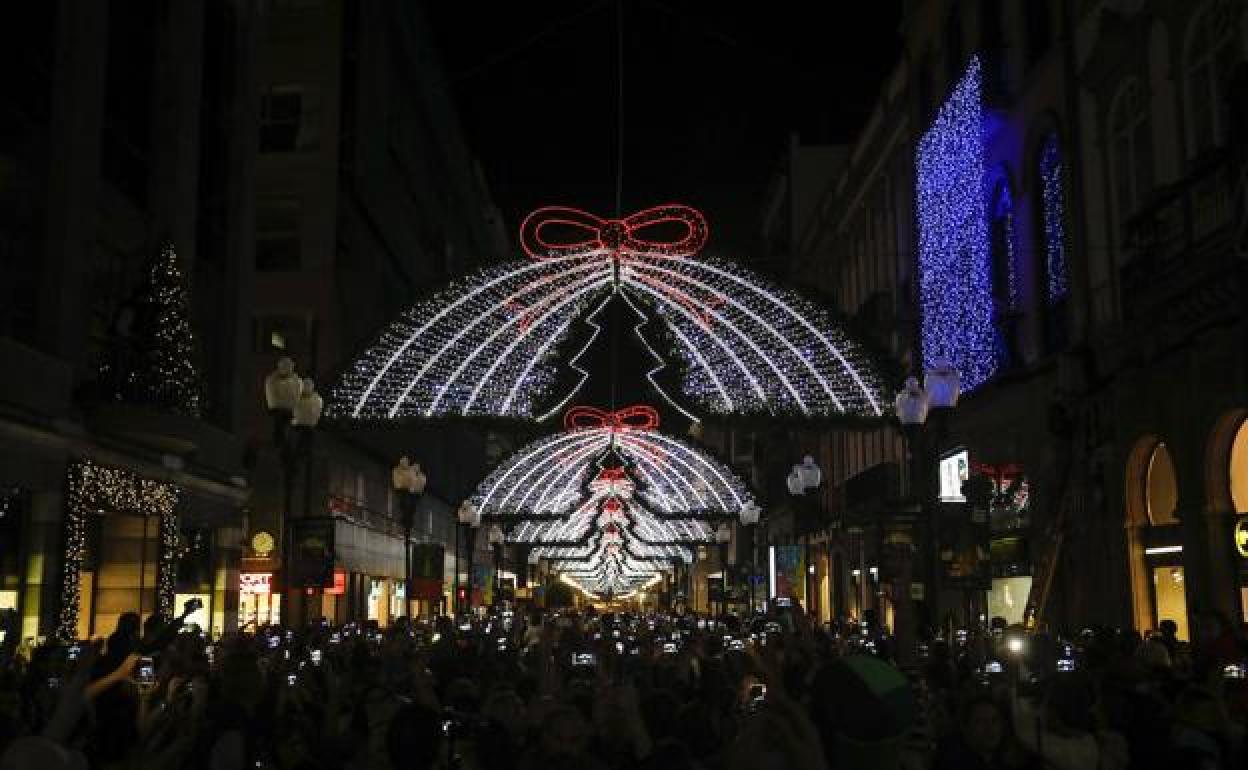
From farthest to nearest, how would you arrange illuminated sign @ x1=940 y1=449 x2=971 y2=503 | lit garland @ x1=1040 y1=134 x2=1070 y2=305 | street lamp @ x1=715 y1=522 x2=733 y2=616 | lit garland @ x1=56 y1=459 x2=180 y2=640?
street lamp @ x1=715 y1=522 x2=733 y2=616, illuminated sign @ x1=940 y1=449 x2=971 y2=503, lit garland @ x1=1040 y1=134 x2=1070 y2=305, lit garland @ x1=56 y1=459 x2=180 y2=640

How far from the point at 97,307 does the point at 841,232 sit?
1386 inches

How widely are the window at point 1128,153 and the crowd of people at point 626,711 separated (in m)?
11.6

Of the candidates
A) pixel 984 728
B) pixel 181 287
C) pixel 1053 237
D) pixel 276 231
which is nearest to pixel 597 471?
pixel 276 231

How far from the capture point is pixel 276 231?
42312 mm

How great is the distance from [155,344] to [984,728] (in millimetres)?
17970

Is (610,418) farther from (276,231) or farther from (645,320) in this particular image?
(645,320)

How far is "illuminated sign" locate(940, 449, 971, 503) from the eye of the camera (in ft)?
113

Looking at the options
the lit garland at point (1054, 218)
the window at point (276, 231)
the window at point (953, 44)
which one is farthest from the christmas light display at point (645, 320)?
the window at point (276, 231)

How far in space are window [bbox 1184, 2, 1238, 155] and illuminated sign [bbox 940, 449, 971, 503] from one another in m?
13.8

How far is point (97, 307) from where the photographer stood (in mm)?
23391

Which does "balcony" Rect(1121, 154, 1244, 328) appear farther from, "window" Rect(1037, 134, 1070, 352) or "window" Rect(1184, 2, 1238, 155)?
"window" Rect(1037, 134, 1070, 352)

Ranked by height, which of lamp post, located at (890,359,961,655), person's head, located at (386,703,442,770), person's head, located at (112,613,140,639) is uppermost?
lamp post, located at (890,359,961,655)

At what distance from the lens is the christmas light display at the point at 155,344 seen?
21.9 meters

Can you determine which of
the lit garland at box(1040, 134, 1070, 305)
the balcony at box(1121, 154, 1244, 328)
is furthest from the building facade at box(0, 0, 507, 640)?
the lit garland at box(1040, 134, 1070, 305)
